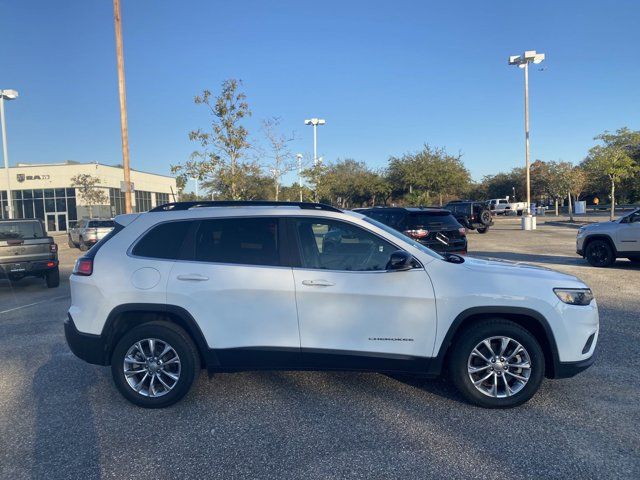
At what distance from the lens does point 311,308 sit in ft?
13.7

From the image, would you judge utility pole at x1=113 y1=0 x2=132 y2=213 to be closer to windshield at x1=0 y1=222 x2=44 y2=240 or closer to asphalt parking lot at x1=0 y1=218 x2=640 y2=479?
windshield at x1=0 y1=222 x2=44 y2=240

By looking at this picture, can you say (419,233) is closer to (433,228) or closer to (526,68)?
(433,228)

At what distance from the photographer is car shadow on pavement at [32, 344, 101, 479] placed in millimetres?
3427

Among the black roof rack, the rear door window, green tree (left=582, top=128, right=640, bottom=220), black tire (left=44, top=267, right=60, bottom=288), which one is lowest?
black tire (left=44, top=267, right=60, bottom=288)

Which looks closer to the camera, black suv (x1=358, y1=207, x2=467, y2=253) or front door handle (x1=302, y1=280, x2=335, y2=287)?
front door handle (x1=302, y1=280, x2=335, y2=287)

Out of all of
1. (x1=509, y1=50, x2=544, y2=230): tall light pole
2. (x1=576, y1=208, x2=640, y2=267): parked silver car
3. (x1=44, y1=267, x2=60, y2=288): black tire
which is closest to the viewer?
(x1=44, y1=267, x2=60, y2=288): black tire

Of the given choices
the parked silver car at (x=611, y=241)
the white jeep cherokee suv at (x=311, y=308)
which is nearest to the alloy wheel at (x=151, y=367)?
the white jeep cherokee suv at (x=311, y=308)

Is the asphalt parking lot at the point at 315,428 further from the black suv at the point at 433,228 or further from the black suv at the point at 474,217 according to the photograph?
the black suv at the point at 474,217

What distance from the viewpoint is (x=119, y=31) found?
17.0m

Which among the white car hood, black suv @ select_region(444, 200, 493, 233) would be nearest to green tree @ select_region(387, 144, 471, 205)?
black suv @ select_region(444, 200, 493, 233)

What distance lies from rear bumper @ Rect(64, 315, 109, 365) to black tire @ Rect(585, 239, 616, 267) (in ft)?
40.9

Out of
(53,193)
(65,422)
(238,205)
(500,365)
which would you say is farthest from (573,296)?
(53,193)

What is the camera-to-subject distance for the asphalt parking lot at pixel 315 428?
11.0ft

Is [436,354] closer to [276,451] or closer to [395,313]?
[395,313]
